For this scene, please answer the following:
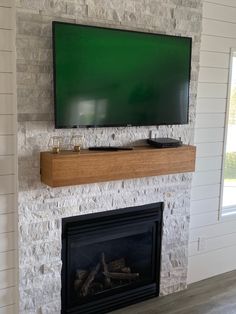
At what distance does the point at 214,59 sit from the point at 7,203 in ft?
6.75

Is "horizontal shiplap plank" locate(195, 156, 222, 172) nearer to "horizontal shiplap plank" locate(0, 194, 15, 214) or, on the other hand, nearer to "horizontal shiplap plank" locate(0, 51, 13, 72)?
"horizontal shiplap plank" locate(0, 194, 15, 214)

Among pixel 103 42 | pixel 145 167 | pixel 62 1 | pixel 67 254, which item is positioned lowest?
pixel 67 254

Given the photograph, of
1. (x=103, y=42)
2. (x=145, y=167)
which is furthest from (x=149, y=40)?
(x=145, y=167)

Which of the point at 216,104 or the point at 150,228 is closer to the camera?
the point at 150,228

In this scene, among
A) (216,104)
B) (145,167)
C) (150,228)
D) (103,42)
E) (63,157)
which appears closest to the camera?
(63,157)

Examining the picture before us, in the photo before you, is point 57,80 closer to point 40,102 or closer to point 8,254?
point 40,102

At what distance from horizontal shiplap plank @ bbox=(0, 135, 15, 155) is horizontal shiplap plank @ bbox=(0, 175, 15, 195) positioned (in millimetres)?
157

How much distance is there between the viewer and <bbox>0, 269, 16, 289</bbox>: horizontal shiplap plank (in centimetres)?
257

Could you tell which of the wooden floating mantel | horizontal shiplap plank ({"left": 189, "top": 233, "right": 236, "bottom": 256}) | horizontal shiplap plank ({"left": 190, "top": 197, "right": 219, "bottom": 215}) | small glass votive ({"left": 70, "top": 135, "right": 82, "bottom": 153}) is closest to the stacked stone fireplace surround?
small glass votive ({"left": 70, "top": 135, "right": 82, "bottom": 153})

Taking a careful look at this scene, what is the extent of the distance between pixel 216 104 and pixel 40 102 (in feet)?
5.33

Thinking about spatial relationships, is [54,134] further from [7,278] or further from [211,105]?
[211,105]

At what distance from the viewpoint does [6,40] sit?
237cm

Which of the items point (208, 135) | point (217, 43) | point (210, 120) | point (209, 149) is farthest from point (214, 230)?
point (217, 43)

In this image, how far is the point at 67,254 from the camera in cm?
277
